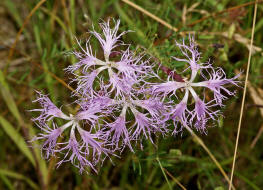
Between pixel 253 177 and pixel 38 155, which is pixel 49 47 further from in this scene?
pixel 253 177

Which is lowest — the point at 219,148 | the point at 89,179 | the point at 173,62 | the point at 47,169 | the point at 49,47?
the point at 219,148

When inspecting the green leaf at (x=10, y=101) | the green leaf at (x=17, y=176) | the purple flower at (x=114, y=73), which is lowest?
the green leaf at (x=17, y=176)

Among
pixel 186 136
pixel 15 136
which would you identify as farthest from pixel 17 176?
pixel 186 136

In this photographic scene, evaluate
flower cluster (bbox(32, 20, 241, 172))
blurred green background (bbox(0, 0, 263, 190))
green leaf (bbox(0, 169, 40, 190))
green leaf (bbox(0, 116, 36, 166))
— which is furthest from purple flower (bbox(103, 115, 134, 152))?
green leaf (bbox(0, 169, 40, 190))

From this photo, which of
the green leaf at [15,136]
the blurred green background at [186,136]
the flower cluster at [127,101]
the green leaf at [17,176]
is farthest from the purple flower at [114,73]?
the green leaf at [17,176]

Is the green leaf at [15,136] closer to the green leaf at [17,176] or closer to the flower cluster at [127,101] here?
the green leaf at [17,176]

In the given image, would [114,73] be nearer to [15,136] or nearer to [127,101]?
[127,101]

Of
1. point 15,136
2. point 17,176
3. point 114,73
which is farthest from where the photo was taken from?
point 17,176

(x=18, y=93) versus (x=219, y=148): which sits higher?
(x=18, y=93)

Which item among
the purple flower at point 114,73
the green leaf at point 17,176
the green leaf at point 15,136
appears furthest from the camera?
the green leaf at point 17,176

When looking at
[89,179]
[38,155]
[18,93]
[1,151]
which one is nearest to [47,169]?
[38,155]

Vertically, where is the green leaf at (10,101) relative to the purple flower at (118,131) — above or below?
above
